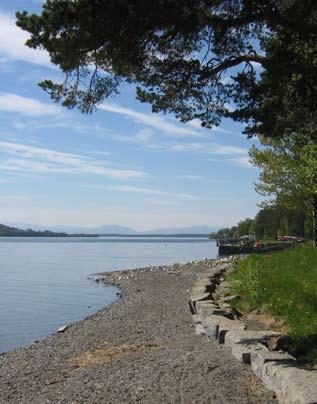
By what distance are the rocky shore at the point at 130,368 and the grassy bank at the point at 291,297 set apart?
1543 mm

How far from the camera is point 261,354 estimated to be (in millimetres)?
8852

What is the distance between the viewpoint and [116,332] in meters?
16.8

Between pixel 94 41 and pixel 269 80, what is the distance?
4238mm

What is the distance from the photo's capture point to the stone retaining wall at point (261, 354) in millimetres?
7008

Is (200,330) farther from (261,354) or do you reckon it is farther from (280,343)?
(261,354)

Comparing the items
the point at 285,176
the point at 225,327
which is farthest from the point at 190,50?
the point at 285,176

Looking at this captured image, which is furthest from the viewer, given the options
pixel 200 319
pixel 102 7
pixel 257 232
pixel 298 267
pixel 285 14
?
pixel 257 232

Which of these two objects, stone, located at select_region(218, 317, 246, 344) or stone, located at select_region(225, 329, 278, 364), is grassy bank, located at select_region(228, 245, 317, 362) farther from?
stone, located at select_region(218, 317, 246, 344)

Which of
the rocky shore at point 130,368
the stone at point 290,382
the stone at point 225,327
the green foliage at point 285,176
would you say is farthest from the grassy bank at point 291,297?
the green foliage at point 285,176

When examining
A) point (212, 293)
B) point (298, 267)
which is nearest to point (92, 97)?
point (212, 293)

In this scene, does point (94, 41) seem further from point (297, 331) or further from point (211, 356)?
point (297, 331)

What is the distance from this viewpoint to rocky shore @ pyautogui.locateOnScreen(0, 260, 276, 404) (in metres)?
8.26

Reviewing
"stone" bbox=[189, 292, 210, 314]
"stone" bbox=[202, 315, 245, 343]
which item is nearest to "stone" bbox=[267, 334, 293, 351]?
"stone" bbox=[202, 315, 245, 343]

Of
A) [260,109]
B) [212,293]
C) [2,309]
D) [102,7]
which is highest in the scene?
[102,7]
